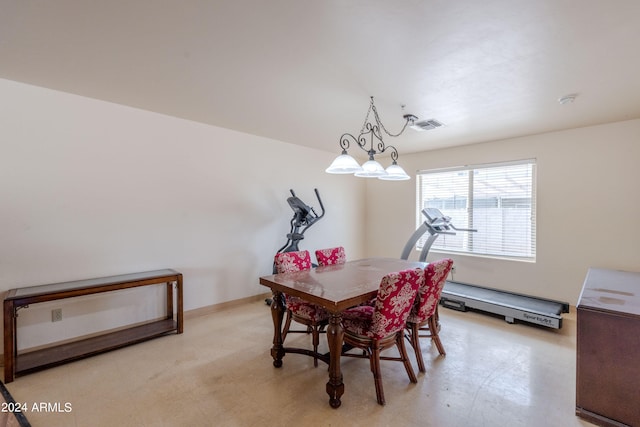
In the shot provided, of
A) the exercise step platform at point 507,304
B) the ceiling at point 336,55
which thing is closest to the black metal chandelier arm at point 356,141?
the ceiling at point 336,55

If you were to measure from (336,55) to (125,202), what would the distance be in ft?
8.95

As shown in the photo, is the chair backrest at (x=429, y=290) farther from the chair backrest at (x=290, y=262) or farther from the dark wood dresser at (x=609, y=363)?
the chair backrest at (x=290, y=262)

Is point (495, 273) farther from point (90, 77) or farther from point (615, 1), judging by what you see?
point (90, 77)

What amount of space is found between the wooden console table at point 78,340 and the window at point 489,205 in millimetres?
4346

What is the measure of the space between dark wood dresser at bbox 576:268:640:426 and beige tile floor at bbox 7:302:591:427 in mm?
161

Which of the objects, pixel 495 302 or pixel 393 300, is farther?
pixel 495 302

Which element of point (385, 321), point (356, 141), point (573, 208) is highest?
point (356, 141)

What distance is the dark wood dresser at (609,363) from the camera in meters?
1.76

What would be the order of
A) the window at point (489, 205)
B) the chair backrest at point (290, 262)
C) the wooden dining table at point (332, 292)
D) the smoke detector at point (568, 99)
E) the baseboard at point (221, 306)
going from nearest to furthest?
the wooden dining table at point (332, 292), the smoke detector at point (568, 99), the chair backrest at point (290, 262), the baseboard at point (221, 306), the window at point (489, 205)

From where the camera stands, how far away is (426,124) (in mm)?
3439

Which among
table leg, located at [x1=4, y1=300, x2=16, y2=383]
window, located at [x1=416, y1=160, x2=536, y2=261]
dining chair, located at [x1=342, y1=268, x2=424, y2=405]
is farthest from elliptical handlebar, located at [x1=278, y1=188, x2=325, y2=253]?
table leg, located at [x1=4, y1=300, x2=16, y2=383]

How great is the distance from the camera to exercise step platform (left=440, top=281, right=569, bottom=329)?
10.6 ft

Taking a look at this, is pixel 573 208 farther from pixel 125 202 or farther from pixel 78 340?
pixel 78 340

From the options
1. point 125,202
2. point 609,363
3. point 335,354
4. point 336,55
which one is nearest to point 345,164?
point 336,55
